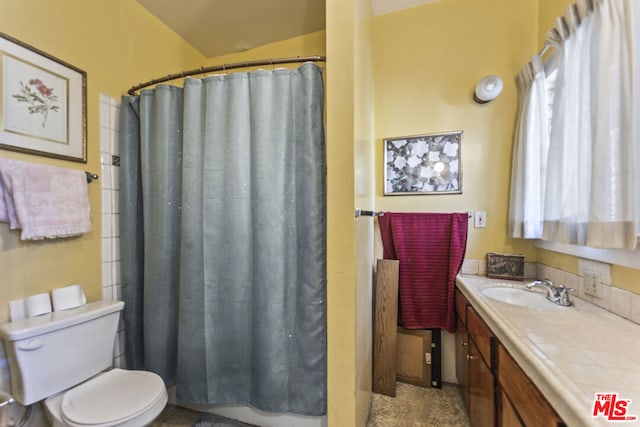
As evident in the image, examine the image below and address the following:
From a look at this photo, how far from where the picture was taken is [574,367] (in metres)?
0.65

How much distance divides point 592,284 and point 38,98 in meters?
2.84

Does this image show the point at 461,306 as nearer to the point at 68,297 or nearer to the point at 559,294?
the point at 559,294

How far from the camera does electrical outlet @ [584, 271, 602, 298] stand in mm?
1094

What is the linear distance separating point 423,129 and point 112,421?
242 centimetres

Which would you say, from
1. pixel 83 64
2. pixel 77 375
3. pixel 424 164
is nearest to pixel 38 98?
pixel 83 64

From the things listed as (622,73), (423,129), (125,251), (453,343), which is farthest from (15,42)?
(453,343)

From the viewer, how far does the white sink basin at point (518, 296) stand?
4.36 ft

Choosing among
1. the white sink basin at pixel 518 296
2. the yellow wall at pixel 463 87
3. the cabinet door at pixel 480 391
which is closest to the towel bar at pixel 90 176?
the yellow wall at pixel 463 87

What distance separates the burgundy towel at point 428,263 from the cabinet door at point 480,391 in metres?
0.42

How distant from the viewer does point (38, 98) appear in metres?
1.22

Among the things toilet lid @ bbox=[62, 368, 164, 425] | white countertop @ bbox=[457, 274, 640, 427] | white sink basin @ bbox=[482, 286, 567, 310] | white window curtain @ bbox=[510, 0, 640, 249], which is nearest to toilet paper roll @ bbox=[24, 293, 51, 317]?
toilet lid @ bbox=[62, 368, 164, 425]

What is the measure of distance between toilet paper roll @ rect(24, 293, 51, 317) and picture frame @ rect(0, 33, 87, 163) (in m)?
0.71

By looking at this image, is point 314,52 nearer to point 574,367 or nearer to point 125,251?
point 125,251

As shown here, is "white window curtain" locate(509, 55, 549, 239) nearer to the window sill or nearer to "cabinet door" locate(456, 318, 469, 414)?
the window sill
